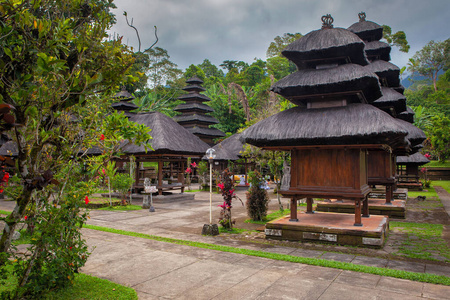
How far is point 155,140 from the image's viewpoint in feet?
55.3

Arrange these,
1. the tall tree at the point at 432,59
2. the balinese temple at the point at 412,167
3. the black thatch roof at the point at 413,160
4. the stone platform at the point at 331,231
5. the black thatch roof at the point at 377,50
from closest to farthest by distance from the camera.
→ 1. the stone platform at the point at 331,231
2. the black thatch roof at the point at 377,50
3. the black thatch roof at the point at 413,160
4. the balinese temple at the point at 412,167
5. the tall tree at the point at 432,59

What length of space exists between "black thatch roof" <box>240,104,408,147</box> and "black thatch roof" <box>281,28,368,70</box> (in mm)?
1480

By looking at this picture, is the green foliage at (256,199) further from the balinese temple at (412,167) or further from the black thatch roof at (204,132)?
the black thatch roof at (204,132)

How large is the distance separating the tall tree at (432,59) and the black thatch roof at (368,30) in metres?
45.2

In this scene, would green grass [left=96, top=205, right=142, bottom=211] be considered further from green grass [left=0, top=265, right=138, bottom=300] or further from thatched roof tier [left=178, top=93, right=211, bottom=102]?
thatched roof tier [left=178, top=93, right=211, bottom=102]

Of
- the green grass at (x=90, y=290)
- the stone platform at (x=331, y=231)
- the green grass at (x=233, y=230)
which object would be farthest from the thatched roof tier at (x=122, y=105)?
the green grass at (x=90, y=290)

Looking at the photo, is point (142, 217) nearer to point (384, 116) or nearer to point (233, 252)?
point (233, 252)

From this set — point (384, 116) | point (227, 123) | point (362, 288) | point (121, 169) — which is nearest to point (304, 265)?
point (362, 288)

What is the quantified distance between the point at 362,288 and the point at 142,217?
864cm

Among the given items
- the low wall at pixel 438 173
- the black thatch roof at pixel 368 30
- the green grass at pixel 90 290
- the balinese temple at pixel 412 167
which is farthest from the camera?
the low wall at pixel 438 173

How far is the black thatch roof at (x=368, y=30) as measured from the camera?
607 inches

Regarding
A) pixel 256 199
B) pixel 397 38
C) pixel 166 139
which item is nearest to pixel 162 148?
pixel 166 139

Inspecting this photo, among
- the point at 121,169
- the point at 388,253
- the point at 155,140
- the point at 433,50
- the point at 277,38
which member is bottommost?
the point at 388,253

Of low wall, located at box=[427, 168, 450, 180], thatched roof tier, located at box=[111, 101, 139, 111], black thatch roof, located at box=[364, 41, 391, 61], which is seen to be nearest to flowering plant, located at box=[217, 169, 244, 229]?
black thatch roof, located at box=[364, 41, 391, 61]
